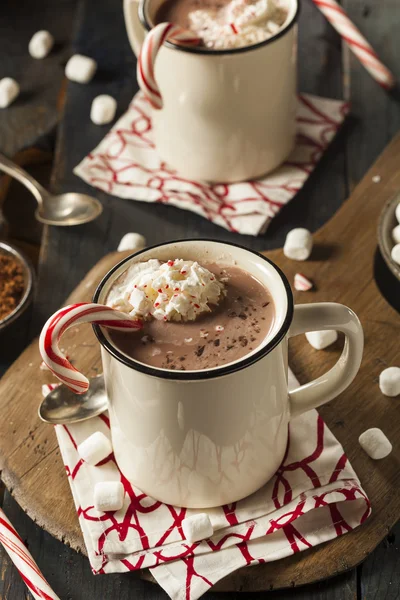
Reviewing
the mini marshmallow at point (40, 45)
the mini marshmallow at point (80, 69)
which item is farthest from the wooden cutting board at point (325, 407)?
the mini marshmallow at point (40, 45)

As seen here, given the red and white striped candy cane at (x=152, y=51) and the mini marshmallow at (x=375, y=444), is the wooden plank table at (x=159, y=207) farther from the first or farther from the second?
the red and white striped candy cane at (x=152, y=51)

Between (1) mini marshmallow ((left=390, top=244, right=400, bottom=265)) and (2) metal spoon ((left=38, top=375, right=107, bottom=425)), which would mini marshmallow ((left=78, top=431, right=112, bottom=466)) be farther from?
(1) mini marshmallow ((left=390, top=244, right=400, bottom=265))

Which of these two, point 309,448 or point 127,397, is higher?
point 127,397

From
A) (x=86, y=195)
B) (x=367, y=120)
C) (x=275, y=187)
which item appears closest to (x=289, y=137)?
(x=275, y=187)

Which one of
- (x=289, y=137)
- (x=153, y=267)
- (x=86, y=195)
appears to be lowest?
(x=86, y=195)

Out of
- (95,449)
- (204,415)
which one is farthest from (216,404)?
(95,449)

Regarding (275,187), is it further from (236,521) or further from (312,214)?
(236,521)

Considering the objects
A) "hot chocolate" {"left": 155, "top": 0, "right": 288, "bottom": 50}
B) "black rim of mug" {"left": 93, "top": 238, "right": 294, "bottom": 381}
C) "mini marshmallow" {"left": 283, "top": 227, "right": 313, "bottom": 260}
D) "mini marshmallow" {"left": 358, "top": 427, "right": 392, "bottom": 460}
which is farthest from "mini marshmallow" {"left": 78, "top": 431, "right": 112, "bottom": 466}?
"hot chocolate" {"left": 155, "top": 0, "right": 288, "bottom": 50}
